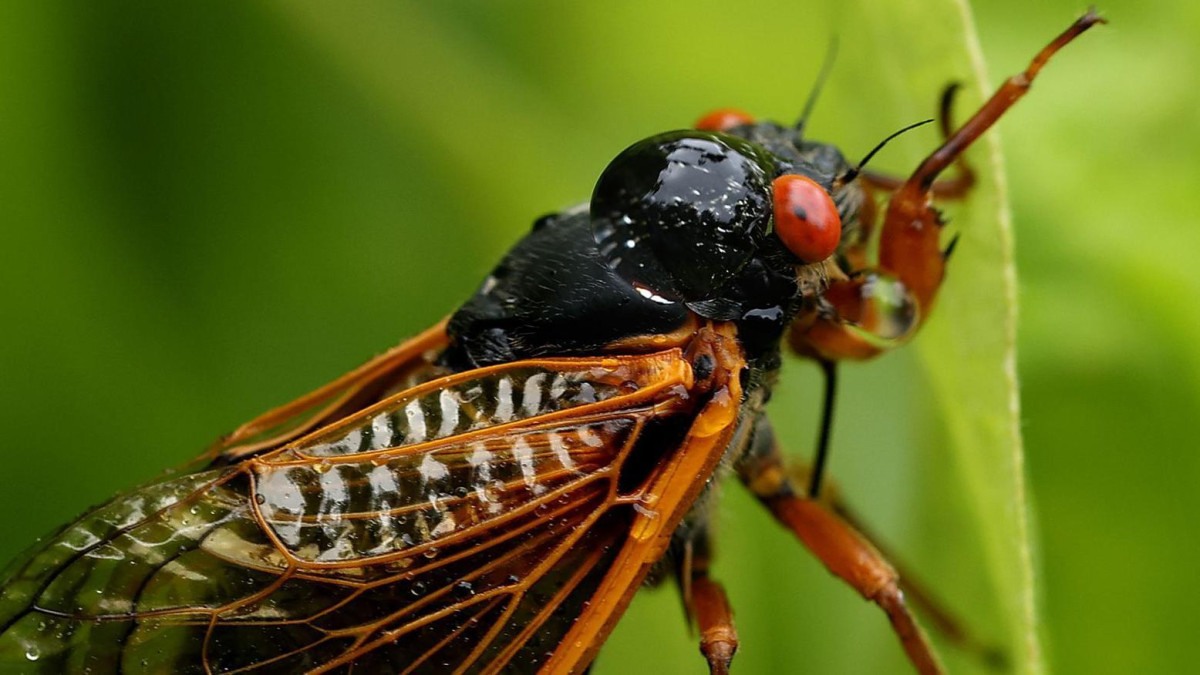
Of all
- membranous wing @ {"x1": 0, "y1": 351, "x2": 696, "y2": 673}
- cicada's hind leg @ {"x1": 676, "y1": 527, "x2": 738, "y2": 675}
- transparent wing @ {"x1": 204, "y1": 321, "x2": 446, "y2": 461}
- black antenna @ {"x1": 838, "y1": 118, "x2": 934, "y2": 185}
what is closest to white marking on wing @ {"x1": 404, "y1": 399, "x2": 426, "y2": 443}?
membranous wing @ {"x1": 0, "y1": 351, "x2": 696, "y2": 673}

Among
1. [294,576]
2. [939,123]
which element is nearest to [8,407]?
[294,576]

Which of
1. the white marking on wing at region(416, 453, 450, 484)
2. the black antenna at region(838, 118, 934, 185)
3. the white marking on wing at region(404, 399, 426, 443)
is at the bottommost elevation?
the white marking on wing at region(416, 453, 450, 484)

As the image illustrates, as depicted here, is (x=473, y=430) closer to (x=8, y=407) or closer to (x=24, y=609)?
(x=24, y=609)

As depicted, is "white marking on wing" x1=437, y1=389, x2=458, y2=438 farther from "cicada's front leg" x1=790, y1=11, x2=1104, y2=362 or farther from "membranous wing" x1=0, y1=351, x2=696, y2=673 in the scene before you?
"cicada's front leg" x1=790, y1=11, x2=1104, y2=362

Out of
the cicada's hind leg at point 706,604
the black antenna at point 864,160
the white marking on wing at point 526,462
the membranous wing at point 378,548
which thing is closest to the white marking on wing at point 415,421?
the membranous wing at point 378,548

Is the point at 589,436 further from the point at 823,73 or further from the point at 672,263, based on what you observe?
the point at 823,73

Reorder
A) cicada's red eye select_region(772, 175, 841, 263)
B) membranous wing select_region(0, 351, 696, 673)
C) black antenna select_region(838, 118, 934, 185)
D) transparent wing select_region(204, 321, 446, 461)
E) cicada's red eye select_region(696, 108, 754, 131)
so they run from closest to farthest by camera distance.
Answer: membranous wing select_region(0, 351, 696, 673) → cicada's red eye select_region(772, 175, 841, 263) → black antenna select_region(838, 118, 934, 185) → transparent wing select_region(204, 321, 446, 461) → cicada's red eye select_region(696, 108, 754, 131)
